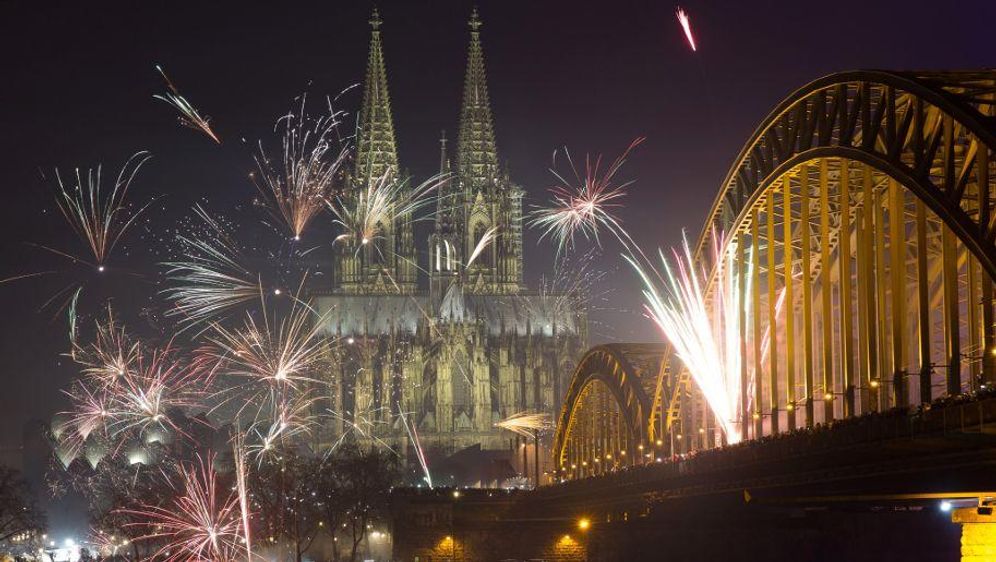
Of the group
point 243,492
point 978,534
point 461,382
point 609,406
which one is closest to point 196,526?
point 609,406

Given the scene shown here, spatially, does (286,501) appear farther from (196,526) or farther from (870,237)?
(870,237)

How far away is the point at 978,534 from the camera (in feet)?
138

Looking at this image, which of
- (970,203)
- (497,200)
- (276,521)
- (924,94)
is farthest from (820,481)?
(497,200)

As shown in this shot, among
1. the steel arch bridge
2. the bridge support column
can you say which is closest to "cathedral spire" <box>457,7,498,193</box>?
the steel arch bridge

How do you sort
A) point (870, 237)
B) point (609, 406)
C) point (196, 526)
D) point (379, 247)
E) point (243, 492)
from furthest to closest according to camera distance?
point (379, 247) → point (196, 526) → point (609, 406) → point (243, 492) → point (870, 237)

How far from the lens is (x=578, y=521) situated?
9281 centimetres

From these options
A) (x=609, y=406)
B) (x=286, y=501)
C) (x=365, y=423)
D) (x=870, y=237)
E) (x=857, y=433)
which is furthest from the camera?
(x=365, y=423)

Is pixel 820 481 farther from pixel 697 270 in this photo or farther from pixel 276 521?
pixel 276 521

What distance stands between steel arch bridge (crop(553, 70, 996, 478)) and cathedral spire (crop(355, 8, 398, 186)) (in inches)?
4194

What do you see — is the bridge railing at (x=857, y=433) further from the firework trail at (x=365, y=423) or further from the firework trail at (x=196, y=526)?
the firework trail at (x=365, y=423)

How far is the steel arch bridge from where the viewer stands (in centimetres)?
3997

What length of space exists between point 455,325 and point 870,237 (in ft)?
447

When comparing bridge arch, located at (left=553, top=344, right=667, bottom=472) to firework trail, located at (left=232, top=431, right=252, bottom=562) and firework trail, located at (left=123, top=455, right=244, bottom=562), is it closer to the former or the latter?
firework trail, located at (left=232, top=431, right=252, bottom=562)

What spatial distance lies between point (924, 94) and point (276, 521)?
286 feet
